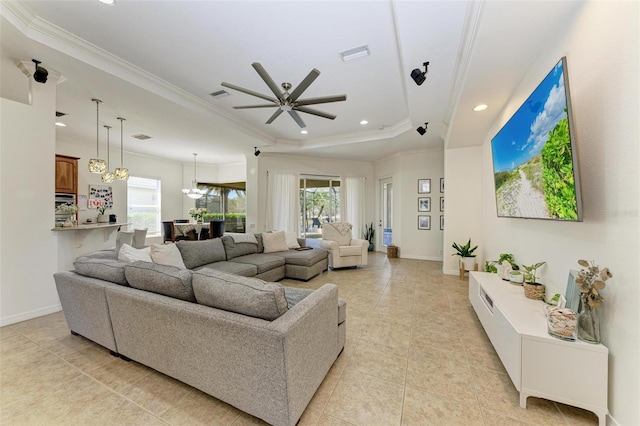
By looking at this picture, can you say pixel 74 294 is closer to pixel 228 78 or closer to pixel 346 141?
pixel 228 78

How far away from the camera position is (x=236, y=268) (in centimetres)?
360

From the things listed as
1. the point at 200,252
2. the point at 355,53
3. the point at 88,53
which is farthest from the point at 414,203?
the point at 88,53

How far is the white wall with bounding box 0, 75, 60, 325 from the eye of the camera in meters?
2.71

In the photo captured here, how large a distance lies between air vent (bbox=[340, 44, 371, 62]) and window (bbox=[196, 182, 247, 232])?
697 centimetres

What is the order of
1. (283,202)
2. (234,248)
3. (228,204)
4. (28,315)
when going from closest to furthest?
(28,315) → (234,248) → (283,202) → (228,204)

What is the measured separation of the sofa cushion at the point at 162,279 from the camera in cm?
171

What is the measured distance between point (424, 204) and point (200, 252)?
526 cm

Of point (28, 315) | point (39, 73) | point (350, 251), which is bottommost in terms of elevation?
point (28, 315)

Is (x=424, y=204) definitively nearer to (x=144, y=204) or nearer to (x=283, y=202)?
(x=283, y=202)

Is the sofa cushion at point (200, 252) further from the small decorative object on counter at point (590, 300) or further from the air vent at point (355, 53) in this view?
the small decorative object on counter at point (590, 300)

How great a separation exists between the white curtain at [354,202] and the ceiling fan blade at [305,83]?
4.82 meters

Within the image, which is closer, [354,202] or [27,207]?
[27,207]

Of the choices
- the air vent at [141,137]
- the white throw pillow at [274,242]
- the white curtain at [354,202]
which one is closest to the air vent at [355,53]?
the white throw pillow at [274,242]

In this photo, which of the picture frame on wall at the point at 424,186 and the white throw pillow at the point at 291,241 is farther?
the picture frame on wall at the point at 424,186
